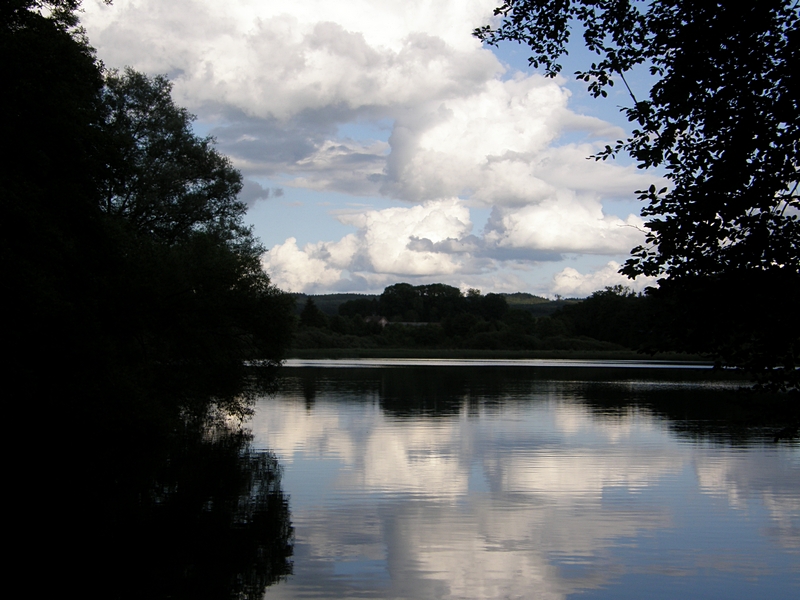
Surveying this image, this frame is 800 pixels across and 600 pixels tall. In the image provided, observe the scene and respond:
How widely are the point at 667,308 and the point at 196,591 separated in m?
6.95

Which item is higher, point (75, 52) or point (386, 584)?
point (75, 52)

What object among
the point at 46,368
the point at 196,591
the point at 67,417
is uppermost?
the point at 46,368

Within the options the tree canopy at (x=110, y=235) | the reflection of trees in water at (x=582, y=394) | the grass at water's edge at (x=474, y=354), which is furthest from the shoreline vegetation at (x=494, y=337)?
the tree canopy at (x=110, y=235)

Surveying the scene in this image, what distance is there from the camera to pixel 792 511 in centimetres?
1591

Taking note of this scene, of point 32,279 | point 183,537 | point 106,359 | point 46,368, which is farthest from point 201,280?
point 183,537

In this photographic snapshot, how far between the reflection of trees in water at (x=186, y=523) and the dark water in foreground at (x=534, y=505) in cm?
51

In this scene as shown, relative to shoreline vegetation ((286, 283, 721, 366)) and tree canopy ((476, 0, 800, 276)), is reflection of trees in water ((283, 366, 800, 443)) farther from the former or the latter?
shoreline vegetation ((286, 283, 721, 366))

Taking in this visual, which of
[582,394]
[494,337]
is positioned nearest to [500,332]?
[494,337]

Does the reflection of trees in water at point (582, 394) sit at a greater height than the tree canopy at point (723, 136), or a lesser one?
lesser

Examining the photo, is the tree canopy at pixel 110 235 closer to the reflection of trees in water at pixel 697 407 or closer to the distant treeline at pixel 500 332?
the reflection of trees in water at pixel 697 407

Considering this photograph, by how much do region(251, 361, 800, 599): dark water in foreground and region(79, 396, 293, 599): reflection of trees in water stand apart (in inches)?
20.0

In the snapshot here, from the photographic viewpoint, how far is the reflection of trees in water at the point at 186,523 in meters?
11.1

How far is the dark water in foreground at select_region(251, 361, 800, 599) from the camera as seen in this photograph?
11.5 metres

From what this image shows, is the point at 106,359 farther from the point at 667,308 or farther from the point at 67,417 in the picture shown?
the point at 667,308
